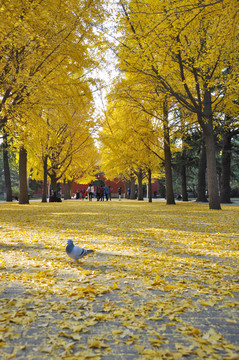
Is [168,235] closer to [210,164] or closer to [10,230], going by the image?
[10,230]

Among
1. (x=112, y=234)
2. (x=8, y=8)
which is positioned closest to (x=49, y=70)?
(x=8, y=8)

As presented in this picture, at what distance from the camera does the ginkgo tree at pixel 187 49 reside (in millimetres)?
9742

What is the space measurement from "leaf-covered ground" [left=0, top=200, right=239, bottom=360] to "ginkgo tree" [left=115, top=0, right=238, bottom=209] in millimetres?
6506

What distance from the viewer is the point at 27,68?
39.0ft

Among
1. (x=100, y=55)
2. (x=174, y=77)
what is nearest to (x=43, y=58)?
(x=100, y=55)

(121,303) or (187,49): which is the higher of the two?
(187,49)

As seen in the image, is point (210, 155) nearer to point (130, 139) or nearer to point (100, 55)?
point (100, 55)

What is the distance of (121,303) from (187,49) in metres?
10.3

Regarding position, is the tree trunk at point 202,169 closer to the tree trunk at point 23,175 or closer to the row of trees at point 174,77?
the row of trees at point 174,77

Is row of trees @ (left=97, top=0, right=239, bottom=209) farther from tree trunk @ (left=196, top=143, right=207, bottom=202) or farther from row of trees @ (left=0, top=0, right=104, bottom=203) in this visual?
row of trees @ (left=0, top=0, right=104, bottom=203)

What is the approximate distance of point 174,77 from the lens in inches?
613

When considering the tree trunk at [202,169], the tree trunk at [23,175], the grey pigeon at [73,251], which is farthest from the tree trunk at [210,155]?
the tree trunk at [23,175]

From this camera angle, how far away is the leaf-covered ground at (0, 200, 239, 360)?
2.29 meters

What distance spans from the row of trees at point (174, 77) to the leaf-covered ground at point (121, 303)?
484cm
